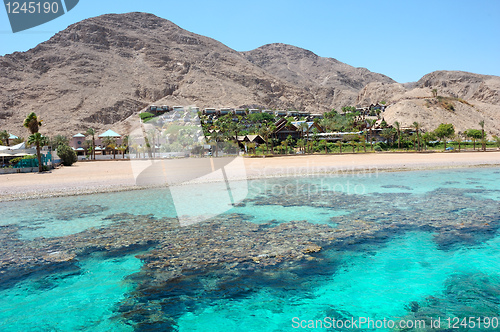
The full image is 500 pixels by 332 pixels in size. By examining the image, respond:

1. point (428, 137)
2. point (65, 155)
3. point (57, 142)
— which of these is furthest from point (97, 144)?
point (428, 137)

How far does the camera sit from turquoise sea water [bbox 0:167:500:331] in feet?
22.7

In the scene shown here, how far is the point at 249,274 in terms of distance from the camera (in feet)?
28.3

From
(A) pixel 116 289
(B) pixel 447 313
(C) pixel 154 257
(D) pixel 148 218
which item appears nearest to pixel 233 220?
(D) pixel 148 218

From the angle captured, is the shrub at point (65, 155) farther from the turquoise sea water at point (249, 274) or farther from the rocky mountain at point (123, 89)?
the rocky mountain at point (123, 89)

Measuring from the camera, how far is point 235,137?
75875 millimetres

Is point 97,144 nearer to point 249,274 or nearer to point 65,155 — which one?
point 65,155

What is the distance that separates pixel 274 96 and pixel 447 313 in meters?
183

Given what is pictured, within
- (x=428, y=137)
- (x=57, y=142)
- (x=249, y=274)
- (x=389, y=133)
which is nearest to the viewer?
(x=249, y=274)

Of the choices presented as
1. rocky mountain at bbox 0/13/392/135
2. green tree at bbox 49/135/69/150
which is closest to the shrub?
green tree at bbox 49/135/69/150

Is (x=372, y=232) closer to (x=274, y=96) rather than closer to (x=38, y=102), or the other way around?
(x=38, y=102)

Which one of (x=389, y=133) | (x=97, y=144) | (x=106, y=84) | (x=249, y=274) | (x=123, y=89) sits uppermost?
(x=106, y=84)

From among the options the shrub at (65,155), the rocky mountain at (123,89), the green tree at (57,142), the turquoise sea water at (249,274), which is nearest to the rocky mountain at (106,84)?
the rocky mountain at (123,89)

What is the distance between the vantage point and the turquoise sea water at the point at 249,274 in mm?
6930

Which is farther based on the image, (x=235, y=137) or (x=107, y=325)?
(x=235, y=137)
